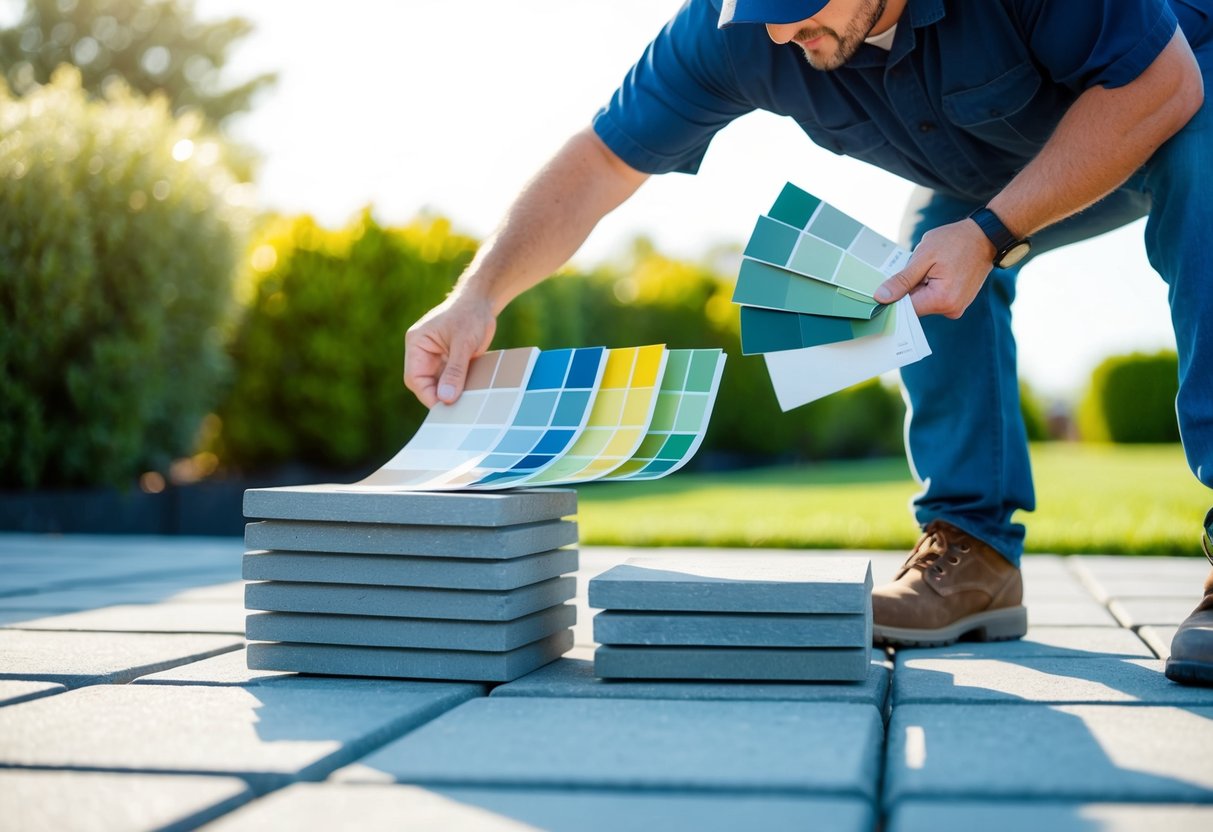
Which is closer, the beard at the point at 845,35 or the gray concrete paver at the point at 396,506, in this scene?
the gray concrete paver at the point at 396,506

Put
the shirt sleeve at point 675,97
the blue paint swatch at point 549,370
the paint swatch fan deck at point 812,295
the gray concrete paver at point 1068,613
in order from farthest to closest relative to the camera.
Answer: the gray concrete paver at point 1068,613, the shirt sleeve at point 675,97, the blue paint swatch at point 549,370, the paint swatch fan deck at point 812,295

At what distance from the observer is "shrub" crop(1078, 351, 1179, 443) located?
631 inches

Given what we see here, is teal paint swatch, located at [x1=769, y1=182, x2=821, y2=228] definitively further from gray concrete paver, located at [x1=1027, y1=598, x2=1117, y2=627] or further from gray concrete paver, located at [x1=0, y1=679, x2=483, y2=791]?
gray concrete paver, located at [x1=1027, y1=598, x2=1117, y2=627]

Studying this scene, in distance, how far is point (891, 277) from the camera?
5.41 ft

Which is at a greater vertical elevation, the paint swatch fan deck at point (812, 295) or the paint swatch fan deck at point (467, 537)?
the paint swatch fan deck at point (812, 295)

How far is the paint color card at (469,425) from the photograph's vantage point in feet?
5.96

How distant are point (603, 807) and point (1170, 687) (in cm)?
92

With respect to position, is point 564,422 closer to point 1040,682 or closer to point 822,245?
point 822,245

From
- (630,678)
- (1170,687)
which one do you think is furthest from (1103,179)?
(630,678)

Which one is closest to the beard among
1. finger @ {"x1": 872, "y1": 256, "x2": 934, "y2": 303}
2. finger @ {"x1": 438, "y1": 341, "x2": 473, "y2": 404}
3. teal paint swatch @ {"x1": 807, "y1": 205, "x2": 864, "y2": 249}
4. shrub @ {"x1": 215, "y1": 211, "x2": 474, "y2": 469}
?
teal paint swatch @ {"x1": 807, "y1": 205, "x2": 864, "y2": 249}

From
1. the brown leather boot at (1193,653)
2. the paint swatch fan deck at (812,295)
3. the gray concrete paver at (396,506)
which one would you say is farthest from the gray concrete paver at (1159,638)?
the gray concrete paver at (396,506)

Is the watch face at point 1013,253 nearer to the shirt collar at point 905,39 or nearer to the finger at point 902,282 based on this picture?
the finger at point 902,282

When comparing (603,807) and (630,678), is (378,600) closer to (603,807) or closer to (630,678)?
(630,678)

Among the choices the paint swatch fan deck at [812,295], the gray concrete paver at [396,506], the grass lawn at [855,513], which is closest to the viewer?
the gray concrete paver at [396,506]
